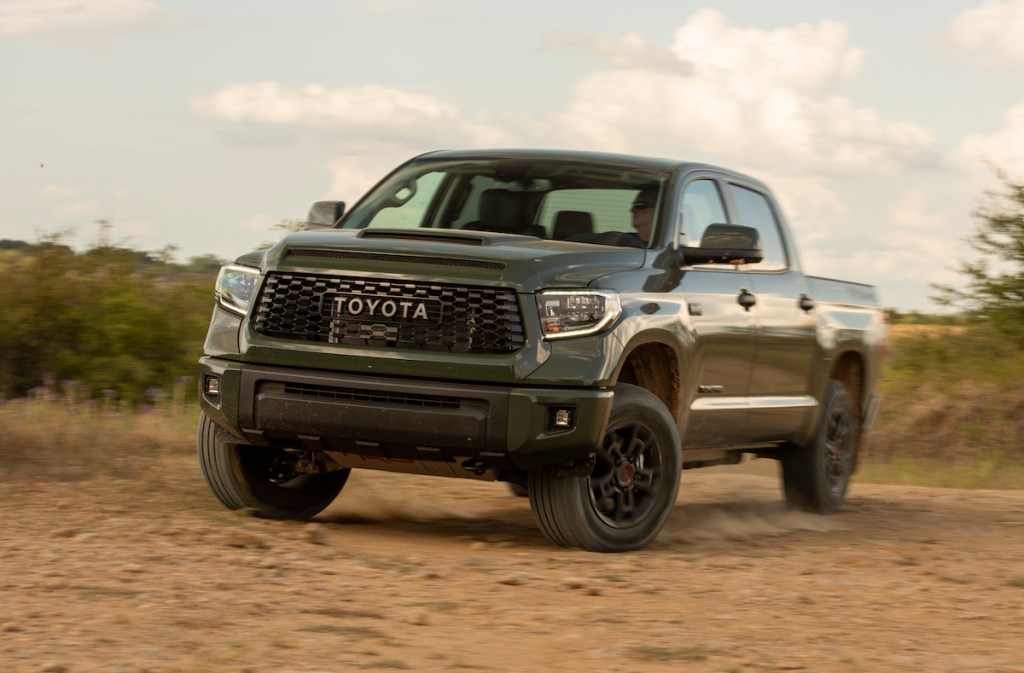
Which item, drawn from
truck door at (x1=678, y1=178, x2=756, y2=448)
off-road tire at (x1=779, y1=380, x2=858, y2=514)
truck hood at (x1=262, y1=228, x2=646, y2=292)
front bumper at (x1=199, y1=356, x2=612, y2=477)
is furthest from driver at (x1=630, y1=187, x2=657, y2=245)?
off-road tire at (x1=779, y1=380, x2=858, y2=514)

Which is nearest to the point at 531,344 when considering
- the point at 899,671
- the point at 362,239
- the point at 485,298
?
the point at 485,298

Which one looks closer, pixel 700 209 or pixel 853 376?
pixel 700 209

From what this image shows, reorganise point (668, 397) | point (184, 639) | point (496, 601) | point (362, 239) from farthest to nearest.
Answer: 1. point (668, 397)
2. point (362, 239)
3. point (496, 601)
4. point (184, 639)

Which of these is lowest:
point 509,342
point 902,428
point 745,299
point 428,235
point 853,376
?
point 902,428

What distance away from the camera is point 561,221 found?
25.6ft

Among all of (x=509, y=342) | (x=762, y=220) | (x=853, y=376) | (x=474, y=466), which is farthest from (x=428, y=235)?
(x=853, y=376)

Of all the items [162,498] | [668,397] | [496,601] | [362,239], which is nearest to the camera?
[496,601]

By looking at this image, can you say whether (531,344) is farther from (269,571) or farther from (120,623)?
(120,623)

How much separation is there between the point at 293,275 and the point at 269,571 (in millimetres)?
1484

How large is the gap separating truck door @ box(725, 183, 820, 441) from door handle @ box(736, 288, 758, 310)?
92 millimetres

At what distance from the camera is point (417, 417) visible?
264 inches

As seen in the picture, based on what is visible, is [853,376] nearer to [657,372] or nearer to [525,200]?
[657,372]

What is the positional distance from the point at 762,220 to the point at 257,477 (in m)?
3.35

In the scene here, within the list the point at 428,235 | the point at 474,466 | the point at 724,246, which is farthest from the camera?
the point at 724,246
